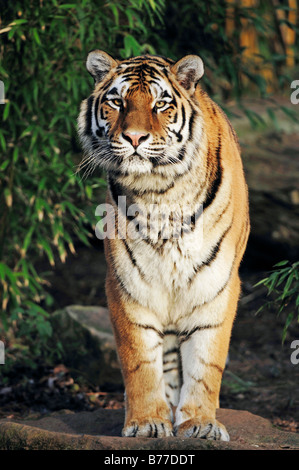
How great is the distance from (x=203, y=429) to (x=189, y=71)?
4.89 ft

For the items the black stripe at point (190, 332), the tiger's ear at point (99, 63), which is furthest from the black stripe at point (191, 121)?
the black stripe at point (190, 332)

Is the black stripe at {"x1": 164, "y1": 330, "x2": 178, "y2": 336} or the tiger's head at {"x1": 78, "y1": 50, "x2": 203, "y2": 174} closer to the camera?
the tiger's head at {"x1": 78, "y1": 50, "x2": 203, "y2": 174}

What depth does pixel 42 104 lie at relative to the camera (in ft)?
16.5

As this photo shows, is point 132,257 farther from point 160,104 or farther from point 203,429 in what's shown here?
point 203,429

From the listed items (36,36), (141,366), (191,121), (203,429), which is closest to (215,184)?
(191,121)

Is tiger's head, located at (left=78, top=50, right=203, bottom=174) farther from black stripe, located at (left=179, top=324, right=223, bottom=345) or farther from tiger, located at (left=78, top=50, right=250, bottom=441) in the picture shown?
black stripe, located at (left=179, top=324, right=223, bottom=345)

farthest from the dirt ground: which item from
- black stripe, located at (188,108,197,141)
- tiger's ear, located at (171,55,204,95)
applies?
tiger's ear, located at (171,55,204,95)

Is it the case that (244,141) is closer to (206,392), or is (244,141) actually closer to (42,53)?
(42,53)

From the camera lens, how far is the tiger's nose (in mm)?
2875

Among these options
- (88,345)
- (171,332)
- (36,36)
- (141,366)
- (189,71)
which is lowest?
(88,345)

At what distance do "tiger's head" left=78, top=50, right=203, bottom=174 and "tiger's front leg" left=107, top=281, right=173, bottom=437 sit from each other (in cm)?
62

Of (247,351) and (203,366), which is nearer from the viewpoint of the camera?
(203,366)

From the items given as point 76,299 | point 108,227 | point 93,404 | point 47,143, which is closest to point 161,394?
point 108,227

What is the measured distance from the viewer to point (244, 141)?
6.69m
